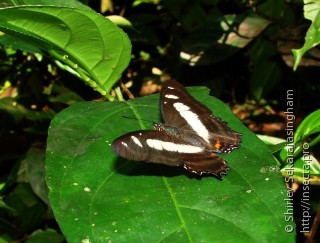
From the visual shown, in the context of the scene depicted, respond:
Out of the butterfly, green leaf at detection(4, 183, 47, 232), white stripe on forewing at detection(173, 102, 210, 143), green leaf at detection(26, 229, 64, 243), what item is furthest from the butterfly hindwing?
green leaf at detection(4, 183, 47, 232)

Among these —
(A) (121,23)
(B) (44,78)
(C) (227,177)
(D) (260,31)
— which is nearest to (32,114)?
(B) (44,78)

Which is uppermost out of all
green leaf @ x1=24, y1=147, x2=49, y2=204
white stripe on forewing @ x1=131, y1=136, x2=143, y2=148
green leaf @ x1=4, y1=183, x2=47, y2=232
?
white stripe on forewing @ x1=131, y1=136, x2=143, y2=148

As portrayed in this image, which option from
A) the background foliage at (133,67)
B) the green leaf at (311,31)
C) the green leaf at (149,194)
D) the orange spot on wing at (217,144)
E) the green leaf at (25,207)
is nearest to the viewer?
the green leaf at (149,194)

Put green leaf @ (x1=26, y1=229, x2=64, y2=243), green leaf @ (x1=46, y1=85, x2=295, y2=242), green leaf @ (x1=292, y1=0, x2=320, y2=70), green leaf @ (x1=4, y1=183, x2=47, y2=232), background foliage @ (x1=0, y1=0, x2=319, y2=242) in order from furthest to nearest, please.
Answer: green leaf @ (x1=4, y1=183, x2=47, y2=232), green leaf @ (x1=26, y1=229, x2=64, y2=243), background foliage @ (x1=0, y1=0, x2=319, y2=242), green leaf @ (x1=292, y1=0, x2=320, y2=70), green leaf @ (x1=46, y1=85, x2=295, y2=242)

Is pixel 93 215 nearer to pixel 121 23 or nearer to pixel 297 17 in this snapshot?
pixel 121 23

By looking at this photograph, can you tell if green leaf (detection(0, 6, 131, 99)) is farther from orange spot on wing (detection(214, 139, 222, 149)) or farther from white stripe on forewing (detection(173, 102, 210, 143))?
orange spot on wing (detection(214, 139, 222, 149))

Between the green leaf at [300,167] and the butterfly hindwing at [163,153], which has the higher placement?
the butterfly hindwing at [163,153]

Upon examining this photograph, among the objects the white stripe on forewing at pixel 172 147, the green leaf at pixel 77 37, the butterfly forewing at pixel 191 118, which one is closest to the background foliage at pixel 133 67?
the green leaf at pixel 77 37

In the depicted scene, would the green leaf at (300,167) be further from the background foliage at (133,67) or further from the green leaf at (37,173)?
the green leaf at (37,173)
